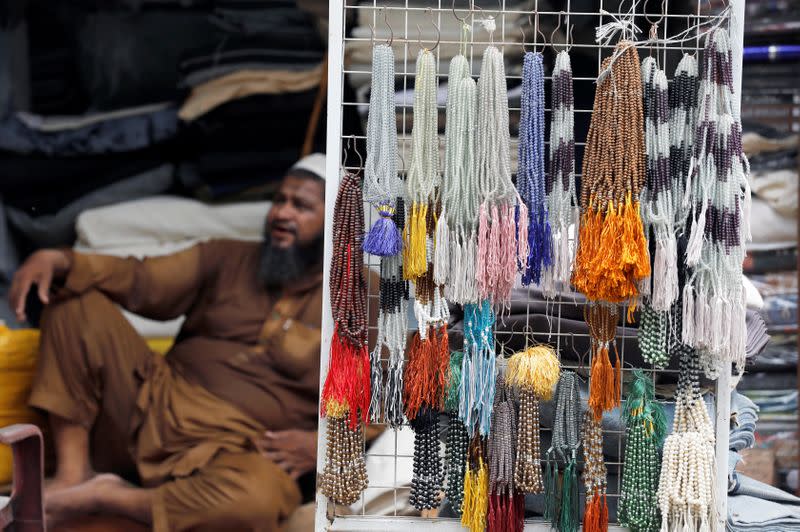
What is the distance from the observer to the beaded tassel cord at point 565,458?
1.99 meters

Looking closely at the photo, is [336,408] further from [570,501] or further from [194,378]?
[194,378]

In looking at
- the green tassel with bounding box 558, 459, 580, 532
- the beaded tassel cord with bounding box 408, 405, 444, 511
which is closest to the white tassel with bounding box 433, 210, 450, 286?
the beaded tassel cord with bounding box 408, 405, 444, 511

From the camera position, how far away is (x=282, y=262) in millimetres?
2791

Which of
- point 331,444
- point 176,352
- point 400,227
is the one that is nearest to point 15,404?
point 176,352

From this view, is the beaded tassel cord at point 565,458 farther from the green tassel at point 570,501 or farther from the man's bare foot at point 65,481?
the man's bare foot at point 65,481

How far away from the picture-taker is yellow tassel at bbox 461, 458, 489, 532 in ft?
6.49

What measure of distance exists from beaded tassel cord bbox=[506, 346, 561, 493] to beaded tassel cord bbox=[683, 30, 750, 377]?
0.32 meters

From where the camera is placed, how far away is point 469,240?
6.32ft

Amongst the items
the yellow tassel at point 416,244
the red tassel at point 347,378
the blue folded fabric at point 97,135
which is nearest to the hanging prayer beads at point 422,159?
the yellow tassel at point 416,244

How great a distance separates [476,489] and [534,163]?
783 mm

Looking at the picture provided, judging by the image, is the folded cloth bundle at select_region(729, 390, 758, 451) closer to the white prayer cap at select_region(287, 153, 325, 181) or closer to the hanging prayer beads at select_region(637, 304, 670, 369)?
the hanging prayer beads at select_region(637, 304, 670, 369)

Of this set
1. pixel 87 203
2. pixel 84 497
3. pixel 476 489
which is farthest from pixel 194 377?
pixel 476 489

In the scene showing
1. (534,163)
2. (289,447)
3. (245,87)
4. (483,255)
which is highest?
(245,87)

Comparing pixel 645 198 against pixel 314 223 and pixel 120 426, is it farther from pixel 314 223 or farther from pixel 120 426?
pixel 120 426
